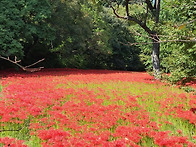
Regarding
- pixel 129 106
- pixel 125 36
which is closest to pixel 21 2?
pixel 129 106

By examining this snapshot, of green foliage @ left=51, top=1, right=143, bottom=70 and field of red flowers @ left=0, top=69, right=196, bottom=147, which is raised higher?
green foliage @ left=51, top=1, right=143, bottom=70

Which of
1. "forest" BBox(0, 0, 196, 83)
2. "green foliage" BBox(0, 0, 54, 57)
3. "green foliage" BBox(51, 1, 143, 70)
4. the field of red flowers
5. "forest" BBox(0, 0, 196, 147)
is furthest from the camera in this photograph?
"green foliage" BBox(51, 1, 143, 70)

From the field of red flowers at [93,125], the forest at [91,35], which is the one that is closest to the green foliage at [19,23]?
the forest at [91,35]

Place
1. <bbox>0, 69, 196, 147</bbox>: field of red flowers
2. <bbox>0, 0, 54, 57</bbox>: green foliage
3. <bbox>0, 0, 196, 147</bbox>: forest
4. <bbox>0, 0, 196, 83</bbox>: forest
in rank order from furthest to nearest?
<bbox>0, 0, 54, 57</bbox>: green foliage → <bbox>0, 0, 196, 83</bbox>: forest → <bbox>0, 0, 196, 147</bbox>: forest → <bbox>0, 69, 196, 147</bbox>: field of red flowers

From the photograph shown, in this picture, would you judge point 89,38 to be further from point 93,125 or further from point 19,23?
point 93,125

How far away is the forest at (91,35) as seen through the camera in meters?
11.0

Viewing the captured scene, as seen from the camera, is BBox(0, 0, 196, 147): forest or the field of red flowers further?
BBox(0, 0, 196, 147): forest

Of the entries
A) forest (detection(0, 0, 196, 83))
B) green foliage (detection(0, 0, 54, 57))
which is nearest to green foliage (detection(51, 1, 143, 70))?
forest (detection(0, 0, 196, 83))

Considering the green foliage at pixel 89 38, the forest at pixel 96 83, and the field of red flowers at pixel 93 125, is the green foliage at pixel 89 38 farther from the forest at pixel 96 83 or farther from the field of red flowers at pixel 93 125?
the field of red flowers at pixel 93 125

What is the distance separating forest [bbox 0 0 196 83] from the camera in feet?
35.9

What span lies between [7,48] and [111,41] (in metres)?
16.2

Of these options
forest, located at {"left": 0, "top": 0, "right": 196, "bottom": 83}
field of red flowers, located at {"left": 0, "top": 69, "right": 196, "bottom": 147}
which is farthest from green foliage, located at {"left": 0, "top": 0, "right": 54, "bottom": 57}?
field of red flowers, located at {"left": 0, "top": 69, "right": 196, "bottom": 147}

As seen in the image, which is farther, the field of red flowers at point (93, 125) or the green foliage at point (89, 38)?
the green foliage at point (89, 38)

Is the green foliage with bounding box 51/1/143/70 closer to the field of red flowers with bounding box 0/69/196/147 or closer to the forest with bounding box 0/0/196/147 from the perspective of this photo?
the forest with bounding box 0/0/196/147
